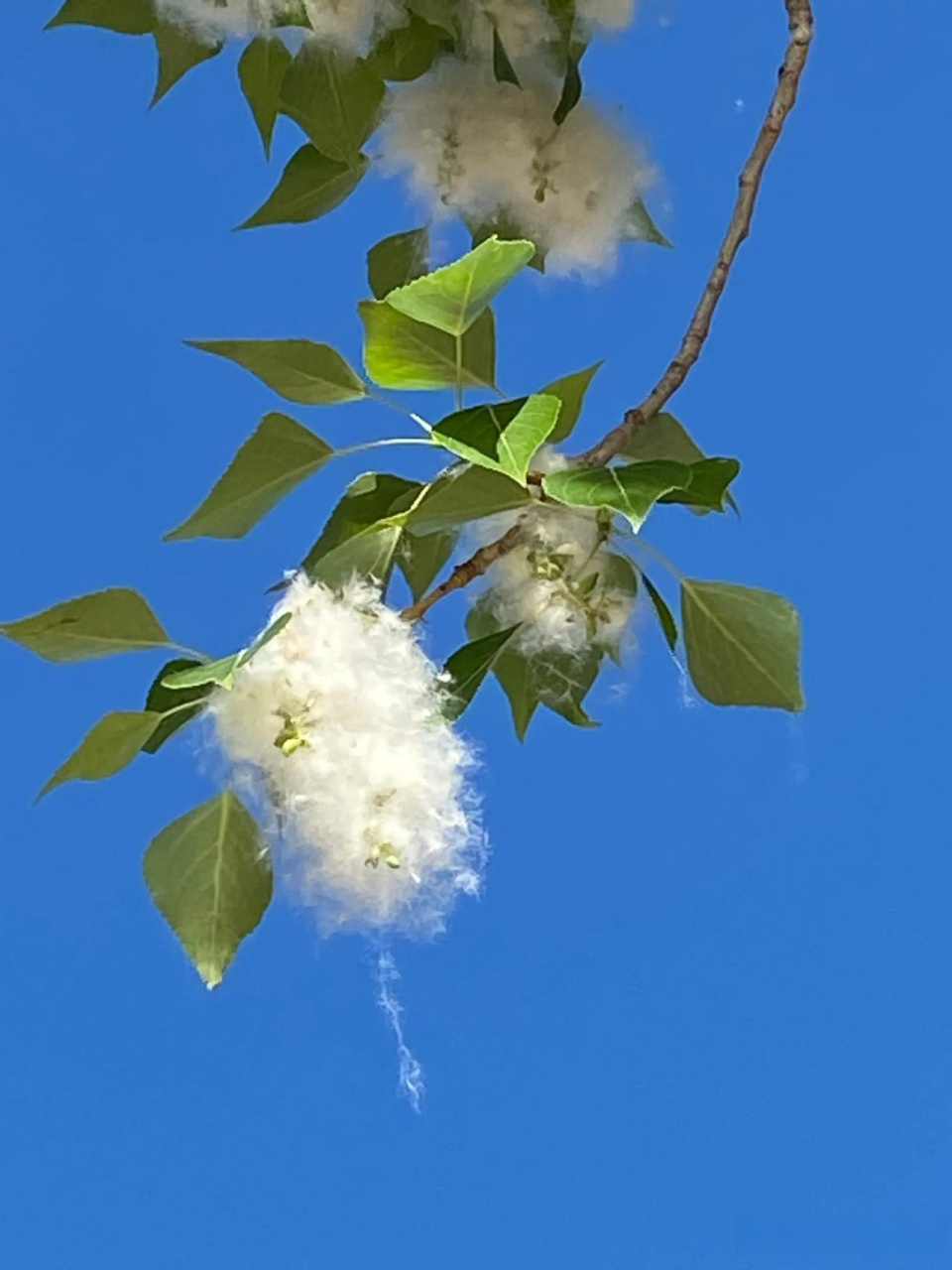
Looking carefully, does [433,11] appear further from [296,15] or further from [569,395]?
[569,395]

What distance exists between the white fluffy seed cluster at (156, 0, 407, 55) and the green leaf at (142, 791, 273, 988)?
28 cm

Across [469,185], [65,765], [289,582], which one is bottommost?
[65,765]

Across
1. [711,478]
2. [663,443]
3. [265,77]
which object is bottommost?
[711,478]

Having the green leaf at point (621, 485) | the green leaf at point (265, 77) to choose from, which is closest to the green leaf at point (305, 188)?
the green leaf at point (265, 77)

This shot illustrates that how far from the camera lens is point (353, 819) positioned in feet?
1.54

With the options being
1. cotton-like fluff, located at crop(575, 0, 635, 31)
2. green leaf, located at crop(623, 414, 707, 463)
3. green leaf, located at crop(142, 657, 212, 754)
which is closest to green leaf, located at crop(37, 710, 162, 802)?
green leaf, located at crop(142, 657, 212, 754)

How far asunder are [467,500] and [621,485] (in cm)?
5

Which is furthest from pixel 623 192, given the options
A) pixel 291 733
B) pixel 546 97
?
pixel 291 733

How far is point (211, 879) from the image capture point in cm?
47

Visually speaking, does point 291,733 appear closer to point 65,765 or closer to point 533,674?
point 65,765

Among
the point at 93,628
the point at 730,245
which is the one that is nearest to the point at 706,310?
the point at 730,245

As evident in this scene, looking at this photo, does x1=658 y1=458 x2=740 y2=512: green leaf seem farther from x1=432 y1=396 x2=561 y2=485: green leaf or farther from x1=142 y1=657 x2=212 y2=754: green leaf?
x1=142 y1=657 x2=212 y2=754: green leaf

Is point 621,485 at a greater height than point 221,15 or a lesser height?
lesser

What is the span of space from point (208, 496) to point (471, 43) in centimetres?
23
